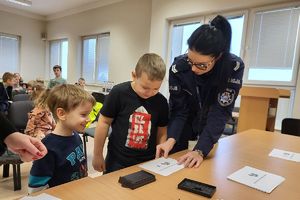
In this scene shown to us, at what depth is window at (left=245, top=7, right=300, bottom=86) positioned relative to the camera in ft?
10.2

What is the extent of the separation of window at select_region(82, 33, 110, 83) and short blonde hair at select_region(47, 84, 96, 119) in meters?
4.75

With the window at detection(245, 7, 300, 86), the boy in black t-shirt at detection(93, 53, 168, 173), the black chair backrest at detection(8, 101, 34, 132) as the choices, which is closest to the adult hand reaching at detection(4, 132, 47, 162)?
the boy in black t-shirt at detection(93, 53, 168, 173)

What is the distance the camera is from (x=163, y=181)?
2.75ft

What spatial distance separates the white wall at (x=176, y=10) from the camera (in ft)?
11.3

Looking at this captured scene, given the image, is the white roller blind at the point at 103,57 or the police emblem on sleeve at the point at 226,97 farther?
the white roller blind at the point at 103,57

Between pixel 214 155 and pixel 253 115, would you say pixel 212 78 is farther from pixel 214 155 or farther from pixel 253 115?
pixel 253 115

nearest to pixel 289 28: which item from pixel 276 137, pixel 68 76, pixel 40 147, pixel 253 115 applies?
pixel 253 115

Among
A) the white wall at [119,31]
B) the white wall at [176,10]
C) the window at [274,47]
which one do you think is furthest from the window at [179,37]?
the window at [274,47]

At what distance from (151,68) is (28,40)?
24.8 feet

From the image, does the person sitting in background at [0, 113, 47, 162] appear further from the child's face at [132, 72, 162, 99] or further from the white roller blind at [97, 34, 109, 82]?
the white roller blind at [97, 34, 109, 82]

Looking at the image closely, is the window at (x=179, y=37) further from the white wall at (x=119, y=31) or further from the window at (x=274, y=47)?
the window at (x=274, y=47)

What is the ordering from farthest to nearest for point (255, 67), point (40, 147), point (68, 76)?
point (68, 76), point (255, 67), point (40, 147)

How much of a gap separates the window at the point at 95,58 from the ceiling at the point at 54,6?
0.77m

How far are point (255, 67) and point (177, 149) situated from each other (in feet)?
8.86
